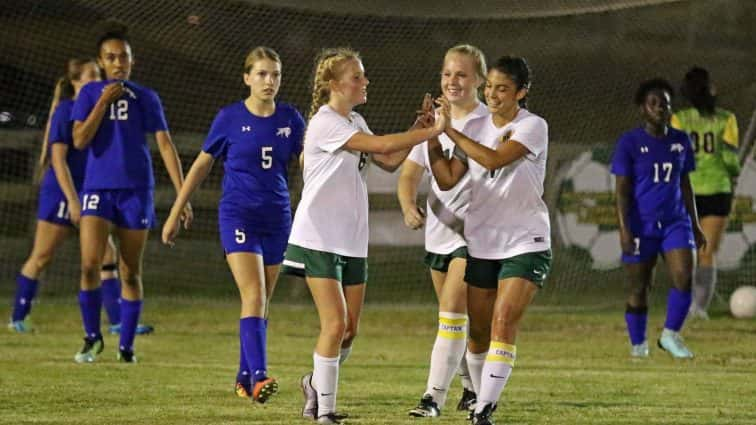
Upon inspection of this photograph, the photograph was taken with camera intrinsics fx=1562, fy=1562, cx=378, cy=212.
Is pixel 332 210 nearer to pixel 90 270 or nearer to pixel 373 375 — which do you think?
pixel 373 375

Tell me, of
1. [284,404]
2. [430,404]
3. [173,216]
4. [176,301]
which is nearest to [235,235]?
[173,216]

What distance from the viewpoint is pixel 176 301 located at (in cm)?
1600

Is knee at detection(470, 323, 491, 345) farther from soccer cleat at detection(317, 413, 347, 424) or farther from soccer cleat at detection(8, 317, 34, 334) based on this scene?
soccer cleat at detection(8, 317, 34, 334)

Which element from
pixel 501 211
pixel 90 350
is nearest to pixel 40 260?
pixel 90 350

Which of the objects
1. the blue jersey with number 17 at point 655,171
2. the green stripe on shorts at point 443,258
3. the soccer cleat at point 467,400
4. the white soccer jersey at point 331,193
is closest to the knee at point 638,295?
the blue jersey with number 17 at point 655,171

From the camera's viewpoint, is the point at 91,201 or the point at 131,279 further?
the point at 131,279

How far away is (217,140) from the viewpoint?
8336 millimetres

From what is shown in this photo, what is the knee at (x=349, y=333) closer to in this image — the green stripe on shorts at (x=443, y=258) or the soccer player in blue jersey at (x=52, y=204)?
the green stripe on shorts at (x=443, y=258)

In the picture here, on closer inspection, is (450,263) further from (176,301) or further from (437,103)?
(176,301)

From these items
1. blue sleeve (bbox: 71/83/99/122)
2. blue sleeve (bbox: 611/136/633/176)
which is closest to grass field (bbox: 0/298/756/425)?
blue sleeve (bbox: 611/136/633/176)

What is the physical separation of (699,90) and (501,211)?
5.98 metres

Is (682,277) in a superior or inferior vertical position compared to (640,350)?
superior

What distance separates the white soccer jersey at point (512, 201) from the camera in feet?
23.5

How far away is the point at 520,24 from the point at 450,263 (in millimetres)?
12846
